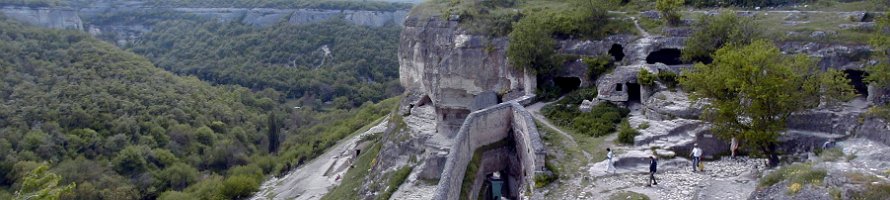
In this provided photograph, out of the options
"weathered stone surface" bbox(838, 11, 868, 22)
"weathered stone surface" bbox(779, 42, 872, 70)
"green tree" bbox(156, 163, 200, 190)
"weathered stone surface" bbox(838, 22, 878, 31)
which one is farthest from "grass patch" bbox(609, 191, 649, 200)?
"green tree" bbox(156, 163, 200, 190)

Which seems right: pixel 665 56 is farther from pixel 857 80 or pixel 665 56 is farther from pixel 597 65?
pixel 857 80

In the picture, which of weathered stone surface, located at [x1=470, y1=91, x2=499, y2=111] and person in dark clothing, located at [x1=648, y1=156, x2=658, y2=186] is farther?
weathered stone surface, located at [x1=470, y1=91, x2=499, y2=111]

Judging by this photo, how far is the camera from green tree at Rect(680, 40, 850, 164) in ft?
55.2

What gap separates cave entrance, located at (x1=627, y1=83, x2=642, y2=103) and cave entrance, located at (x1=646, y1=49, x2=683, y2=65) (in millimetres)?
3319

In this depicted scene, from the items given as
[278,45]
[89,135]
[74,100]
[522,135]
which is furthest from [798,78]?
[278,45]

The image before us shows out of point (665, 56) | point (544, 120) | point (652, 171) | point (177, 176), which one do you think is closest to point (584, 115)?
point (544, 120)

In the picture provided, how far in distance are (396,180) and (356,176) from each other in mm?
5780

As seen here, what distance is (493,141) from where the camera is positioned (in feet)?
75.4

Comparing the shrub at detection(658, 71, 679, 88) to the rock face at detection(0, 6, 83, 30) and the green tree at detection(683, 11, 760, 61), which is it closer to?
the green tree at detection(683, 11, 760, 61)

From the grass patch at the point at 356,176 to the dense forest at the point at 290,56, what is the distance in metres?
31.9

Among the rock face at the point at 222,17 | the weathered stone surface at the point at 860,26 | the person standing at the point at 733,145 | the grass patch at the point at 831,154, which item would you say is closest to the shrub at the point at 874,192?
the grass patch at the point at 831,154

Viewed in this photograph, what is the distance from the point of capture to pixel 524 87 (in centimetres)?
3022

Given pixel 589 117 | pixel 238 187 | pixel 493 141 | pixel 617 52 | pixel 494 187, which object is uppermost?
pixel 617 52

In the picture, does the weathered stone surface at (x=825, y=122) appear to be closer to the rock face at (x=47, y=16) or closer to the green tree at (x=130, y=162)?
the green tree at (x=130, y=162)
